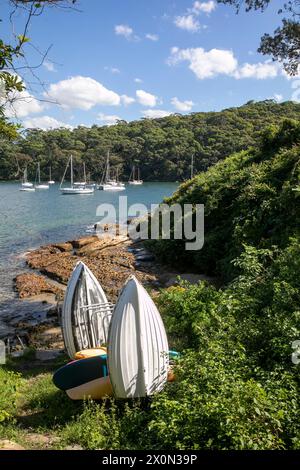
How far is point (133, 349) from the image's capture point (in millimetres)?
7234

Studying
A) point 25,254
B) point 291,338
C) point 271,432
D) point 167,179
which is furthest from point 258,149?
point 167,179

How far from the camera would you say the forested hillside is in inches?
4055

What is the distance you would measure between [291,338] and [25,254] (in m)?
24.4

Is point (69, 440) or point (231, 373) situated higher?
point (231, 373)

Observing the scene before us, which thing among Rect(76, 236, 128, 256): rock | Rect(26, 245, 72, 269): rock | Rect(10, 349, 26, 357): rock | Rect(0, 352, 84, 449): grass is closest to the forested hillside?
Rect(76, 236, 128, 256): rock

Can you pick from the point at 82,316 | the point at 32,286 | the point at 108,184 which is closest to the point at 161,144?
the point at 108,184

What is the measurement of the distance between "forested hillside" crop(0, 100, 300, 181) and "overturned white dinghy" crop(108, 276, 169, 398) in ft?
306

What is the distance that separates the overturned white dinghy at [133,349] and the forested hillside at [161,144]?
93.2 metres

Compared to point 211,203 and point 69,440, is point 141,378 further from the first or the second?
point 211,203

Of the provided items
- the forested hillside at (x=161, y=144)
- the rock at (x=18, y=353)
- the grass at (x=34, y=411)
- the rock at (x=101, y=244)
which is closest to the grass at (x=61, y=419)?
the grass at (x=34, y=411)

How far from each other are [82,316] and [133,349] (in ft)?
9.99

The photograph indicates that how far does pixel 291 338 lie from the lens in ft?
22.7

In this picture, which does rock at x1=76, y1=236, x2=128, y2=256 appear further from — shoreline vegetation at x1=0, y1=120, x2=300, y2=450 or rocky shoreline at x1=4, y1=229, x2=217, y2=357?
shoreline vegetation at x1=0, y1=120, x2=300, y2=450

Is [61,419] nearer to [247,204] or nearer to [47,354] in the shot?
[47,354]
